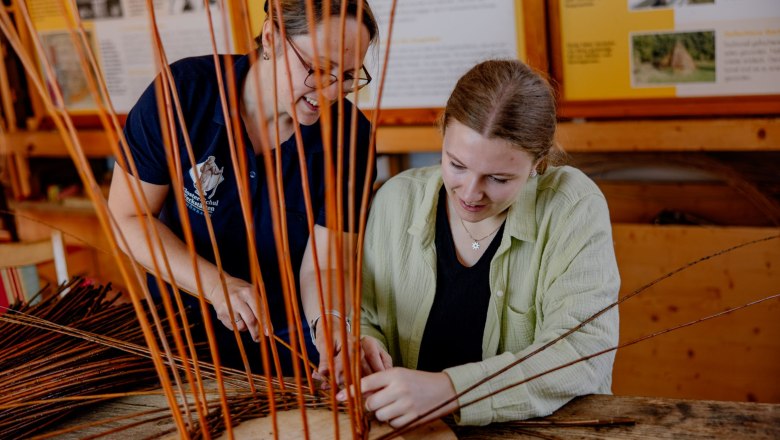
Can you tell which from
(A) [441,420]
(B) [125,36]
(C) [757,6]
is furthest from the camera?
(B) [125,36]

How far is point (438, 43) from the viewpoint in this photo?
260cm

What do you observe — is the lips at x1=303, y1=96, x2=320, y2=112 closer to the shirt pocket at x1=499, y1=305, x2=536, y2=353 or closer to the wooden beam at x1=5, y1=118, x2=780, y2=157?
the shirt pocket at x1=499, y1=305, x2=536, y2=353

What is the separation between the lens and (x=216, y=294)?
1.33 metres

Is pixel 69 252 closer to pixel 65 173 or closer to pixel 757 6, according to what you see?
pixel 65 173

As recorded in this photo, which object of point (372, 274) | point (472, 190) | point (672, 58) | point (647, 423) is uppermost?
point (672, 58)

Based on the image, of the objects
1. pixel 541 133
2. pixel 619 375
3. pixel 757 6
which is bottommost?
pixel 619 375

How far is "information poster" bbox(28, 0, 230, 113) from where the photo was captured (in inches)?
119

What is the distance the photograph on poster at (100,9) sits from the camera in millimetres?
3158

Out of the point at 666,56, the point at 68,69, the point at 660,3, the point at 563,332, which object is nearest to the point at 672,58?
the point at 666,56

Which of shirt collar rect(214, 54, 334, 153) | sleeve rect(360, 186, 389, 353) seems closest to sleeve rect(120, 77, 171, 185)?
shirt collar rect(214, 54, 334, 153)

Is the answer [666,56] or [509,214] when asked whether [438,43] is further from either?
[509,214]

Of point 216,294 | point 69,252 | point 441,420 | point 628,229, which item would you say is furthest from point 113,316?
point 69,252

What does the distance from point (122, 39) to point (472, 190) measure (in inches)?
96.7

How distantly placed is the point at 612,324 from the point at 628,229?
4.39 feet
